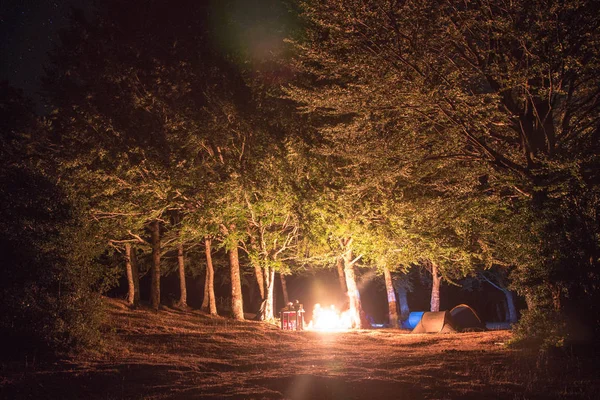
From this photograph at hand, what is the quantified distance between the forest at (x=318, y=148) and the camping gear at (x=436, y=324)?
3.13m

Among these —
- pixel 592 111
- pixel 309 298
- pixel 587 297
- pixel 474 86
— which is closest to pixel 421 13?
pixel 474 86

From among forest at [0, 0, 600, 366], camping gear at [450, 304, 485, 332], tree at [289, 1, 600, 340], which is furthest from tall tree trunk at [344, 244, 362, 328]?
tree at [289, 1, 600, 340]

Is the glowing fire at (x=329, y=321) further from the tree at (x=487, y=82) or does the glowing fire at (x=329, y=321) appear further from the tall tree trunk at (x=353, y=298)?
the tree at (x=487, y=82)

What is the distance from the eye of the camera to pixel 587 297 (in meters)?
9.30

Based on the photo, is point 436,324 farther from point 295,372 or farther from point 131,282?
point 131,282

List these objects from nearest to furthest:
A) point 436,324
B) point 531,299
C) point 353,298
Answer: point 531,299 → point 436,324 → point 353,298

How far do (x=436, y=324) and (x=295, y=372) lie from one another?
44.5ft

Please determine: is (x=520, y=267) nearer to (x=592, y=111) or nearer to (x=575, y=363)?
(x=575, y=363)

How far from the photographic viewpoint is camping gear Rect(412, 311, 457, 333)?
2081cm

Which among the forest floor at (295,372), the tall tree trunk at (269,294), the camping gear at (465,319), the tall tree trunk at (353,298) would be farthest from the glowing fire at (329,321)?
the forest floor at (295,372)

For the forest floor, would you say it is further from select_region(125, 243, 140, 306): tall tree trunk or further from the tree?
select_region(125, 243, 140, 306): tall tree trunk

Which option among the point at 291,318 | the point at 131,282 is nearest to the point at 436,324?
the point at 291,318

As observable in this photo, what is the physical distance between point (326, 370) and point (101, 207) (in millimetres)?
11766

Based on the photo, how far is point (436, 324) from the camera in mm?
21062
